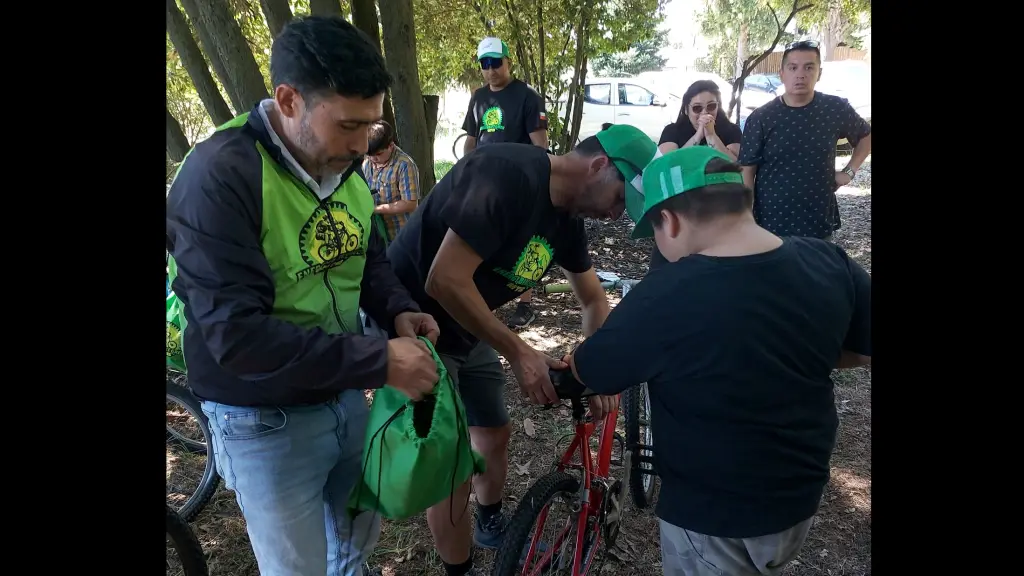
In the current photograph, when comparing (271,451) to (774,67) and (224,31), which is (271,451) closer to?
(224,31)

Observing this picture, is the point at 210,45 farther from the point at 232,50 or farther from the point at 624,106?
the point at 624,106

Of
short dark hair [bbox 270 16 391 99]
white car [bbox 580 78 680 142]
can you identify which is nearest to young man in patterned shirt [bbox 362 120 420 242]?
short dark hair [bbox 270 16 391 99]

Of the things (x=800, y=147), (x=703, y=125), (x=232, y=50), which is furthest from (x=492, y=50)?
(x=800, y=147)

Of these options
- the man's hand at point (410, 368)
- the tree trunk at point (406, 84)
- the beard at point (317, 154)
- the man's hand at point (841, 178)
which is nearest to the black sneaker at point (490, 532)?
the man's hand at point (410, 368)

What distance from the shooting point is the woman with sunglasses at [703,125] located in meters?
5.02

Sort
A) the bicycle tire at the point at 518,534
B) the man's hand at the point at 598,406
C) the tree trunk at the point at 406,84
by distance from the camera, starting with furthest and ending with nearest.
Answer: the tree trunk at the point at 406,84 → the man's hand at the point at 598,406 → the bicycle tire at the point at 518,534

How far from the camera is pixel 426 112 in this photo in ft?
20.6

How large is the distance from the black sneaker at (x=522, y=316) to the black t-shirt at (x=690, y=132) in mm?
1810

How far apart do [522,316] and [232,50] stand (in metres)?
3.09

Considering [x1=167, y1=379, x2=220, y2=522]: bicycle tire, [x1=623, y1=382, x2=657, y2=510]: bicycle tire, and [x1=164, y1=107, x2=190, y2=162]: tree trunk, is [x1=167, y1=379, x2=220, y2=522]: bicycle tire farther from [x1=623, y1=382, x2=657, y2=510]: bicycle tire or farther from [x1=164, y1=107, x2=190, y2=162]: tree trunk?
[x1=164, y1=107, x2=190, y2=162]: tree trunk

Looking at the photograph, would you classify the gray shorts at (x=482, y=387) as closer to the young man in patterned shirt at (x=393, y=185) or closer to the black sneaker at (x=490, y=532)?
the black sneaker at (x=490, y=532)

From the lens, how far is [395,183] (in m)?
4.74
